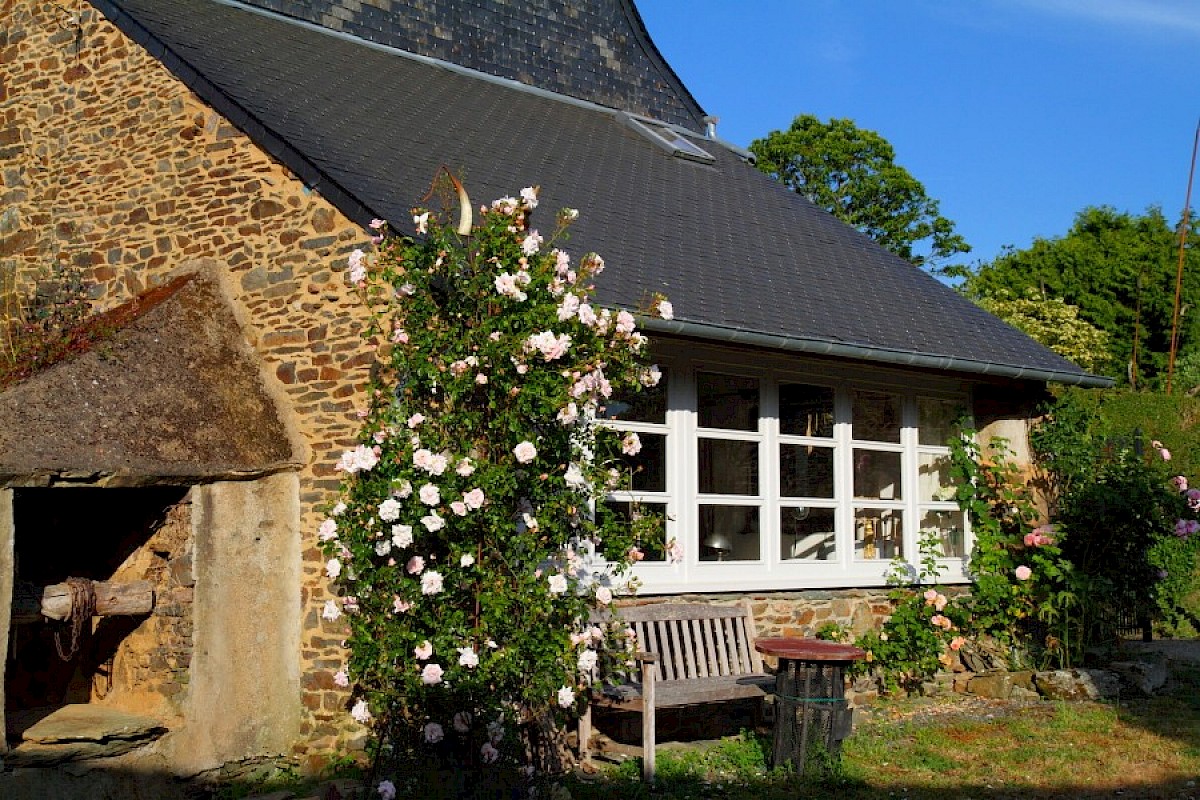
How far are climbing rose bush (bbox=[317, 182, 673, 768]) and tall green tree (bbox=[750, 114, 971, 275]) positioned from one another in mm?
24799

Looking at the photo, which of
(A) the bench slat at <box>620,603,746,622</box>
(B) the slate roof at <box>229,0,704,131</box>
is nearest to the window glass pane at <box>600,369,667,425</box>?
(A) the bench slat at <box>620,603,746,622</box>

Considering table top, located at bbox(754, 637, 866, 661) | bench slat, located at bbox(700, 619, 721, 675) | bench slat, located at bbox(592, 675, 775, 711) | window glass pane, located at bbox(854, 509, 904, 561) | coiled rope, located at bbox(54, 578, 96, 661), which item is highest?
window glass pane, located at bbox(854, 509, 904, 561)

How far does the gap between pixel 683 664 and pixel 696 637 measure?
239 mm

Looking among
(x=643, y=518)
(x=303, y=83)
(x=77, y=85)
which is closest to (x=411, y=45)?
(x=303, y=83)

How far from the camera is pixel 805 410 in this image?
399 inches

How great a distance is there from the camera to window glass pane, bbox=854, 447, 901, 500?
10609 millimetres

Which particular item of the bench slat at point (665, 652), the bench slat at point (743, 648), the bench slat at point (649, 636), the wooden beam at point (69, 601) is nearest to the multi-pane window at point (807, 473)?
the bench slat at point (743, 648)

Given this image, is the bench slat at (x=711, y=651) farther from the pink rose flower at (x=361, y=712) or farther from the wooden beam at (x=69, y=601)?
the wooden beam at (x=69, y=601)

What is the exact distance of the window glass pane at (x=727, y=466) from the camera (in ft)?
31.1

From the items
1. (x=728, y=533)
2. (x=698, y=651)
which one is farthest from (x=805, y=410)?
(x=698, y=651)

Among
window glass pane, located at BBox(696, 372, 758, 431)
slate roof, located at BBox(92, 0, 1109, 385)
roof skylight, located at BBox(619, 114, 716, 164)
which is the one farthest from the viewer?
roof skylight, located at BBox(619, 114, 716, 164)

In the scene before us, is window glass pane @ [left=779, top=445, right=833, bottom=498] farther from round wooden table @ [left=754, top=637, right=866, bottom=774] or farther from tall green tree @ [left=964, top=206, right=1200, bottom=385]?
tall green tree @ [left=964, top=206, right=1200, bottom=385]

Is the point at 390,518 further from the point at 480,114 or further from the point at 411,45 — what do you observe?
the point at 411,45

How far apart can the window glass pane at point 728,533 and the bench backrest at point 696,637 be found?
0.61 m
